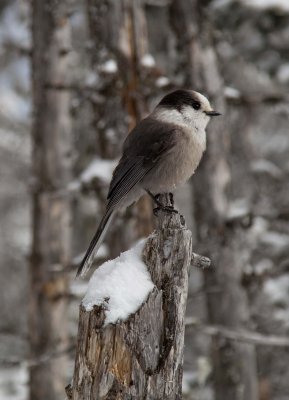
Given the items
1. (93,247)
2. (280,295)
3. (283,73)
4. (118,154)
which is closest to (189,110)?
(93,247)

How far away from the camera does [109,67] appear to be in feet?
19.9

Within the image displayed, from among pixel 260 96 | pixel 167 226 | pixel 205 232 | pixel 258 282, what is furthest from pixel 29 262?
pixel 167 226

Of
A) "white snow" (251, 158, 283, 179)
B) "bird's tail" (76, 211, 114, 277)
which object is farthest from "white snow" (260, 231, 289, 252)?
"bird's tail" (76, 211, 114, 277)

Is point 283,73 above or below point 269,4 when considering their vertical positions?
below

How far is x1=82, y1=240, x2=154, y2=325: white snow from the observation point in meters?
2.74

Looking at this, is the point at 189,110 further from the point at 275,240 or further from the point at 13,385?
the point at 13,385

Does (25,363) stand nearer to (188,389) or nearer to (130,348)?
(188,389)

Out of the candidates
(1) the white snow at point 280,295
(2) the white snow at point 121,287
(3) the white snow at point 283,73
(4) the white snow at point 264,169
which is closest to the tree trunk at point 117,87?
(3) the white snow at point 283,73

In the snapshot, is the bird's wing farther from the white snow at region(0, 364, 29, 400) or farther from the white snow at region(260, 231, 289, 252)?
the white snow at region(0, 364, 29, 400)

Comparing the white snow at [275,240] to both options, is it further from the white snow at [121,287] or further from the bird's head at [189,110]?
the white snow at [121,287]

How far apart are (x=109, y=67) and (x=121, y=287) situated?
11.7ft

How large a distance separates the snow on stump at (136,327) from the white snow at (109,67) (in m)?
3.28

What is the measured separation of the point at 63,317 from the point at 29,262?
2.35 feet

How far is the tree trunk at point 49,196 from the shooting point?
7465 millimetres
